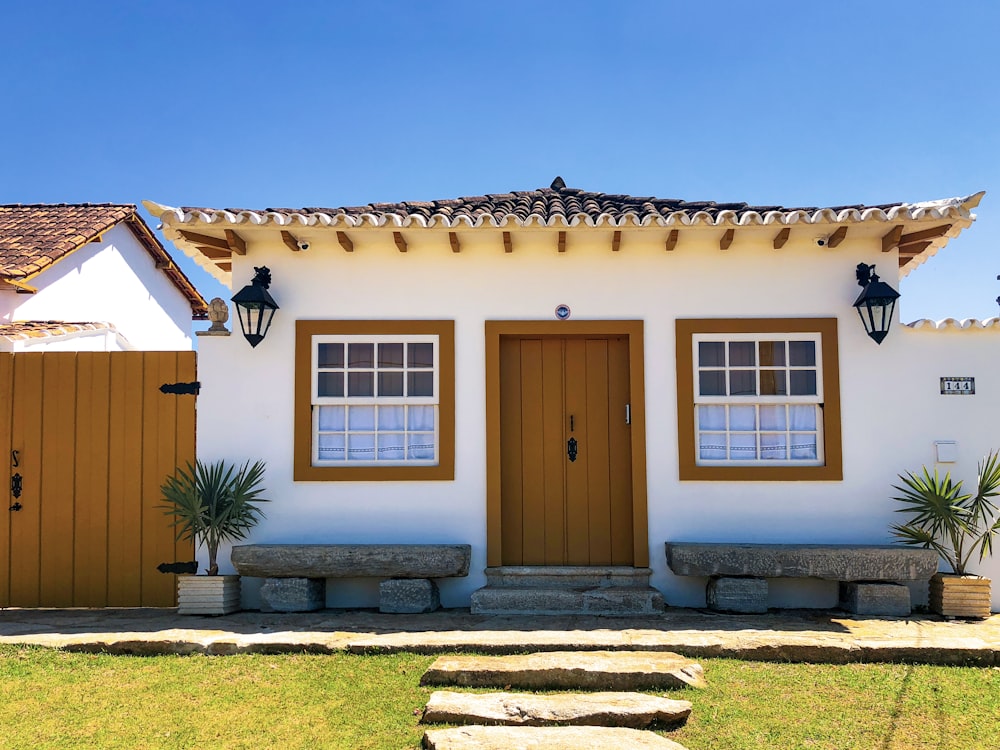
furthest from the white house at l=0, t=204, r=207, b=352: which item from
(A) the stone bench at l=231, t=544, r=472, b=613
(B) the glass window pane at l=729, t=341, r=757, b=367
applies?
(B) the glass window pane at l=729, t=341, r=757, b=367

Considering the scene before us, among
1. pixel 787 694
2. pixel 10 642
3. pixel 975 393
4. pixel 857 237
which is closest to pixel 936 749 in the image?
pixel 787 694

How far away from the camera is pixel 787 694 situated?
4.84 metres

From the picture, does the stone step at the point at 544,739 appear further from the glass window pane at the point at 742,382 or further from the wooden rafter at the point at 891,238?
the wooden rafter at the point at 891,238

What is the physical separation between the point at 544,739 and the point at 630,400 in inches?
155

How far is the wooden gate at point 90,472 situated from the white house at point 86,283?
1967 millimetres

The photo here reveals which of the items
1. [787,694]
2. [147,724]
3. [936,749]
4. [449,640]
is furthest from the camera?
[449,640]

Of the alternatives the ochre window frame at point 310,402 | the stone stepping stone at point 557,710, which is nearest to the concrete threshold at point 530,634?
the stone stepping stone at point 557,710

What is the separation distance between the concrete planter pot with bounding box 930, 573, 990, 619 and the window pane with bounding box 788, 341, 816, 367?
2.09 metres

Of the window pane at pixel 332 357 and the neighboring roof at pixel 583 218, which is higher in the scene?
the neighboring roof at pixel 583 218

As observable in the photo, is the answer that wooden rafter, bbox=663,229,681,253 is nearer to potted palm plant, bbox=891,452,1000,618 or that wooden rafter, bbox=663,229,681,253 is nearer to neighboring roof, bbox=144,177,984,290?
neighboring roof, bbox=144,177,984,290

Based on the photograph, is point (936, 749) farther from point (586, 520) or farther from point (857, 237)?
point (857, 237)

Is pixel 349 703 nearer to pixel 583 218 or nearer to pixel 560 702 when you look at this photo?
pixel 560 702

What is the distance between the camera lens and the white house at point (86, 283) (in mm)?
10883

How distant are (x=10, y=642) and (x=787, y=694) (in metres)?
5.29
